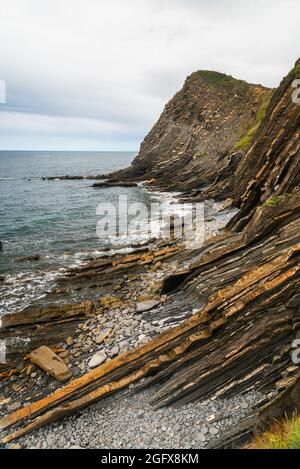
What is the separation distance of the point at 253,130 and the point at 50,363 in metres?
56.2

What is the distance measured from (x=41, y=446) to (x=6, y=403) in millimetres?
2971

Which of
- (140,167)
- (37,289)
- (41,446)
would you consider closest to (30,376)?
(41,446)

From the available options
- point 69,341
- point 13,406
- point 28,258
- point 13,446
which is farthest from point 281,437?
point 28,258

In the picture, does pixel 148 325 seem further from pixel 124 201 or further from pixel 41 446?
pixel 124 201

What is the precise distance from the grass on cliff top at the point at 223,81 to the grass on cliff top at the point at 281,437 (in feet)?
272

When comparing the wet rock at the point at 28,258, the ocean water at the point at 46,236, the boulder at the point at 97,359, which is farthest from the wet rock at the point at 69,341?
the wet rock at the point at 28,258

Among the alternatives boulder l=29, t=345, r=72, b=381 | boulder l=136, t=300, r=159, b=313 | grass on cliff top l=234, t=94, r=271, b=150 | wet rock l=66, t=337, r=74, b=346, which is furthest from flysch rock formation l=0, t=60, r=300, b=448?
grass on cliff top l=234, t=94, r=271, b=150

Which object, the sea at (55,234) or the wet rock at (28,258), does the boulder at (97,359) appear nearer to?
the sea at (55,234)

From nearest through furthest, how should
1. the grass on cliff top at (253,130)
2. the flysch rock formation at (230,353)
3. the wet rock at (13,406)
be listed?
the flysch rock formation at (230,353)
the wet rock at (13,406)
the grass on cliff top at (253,130)

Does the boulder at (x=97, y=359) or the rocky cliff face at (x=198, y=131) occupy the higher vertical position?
the rocky cliff face at (x=198, y=131)

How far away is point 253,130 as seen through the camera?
56812 mm

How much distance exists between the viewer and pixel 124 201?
2285 inches

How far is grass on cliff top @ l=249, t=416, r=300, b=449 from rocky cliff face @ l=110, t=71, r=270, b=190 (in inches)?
2090

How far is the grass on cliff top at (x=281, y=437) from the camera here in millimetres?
6945
